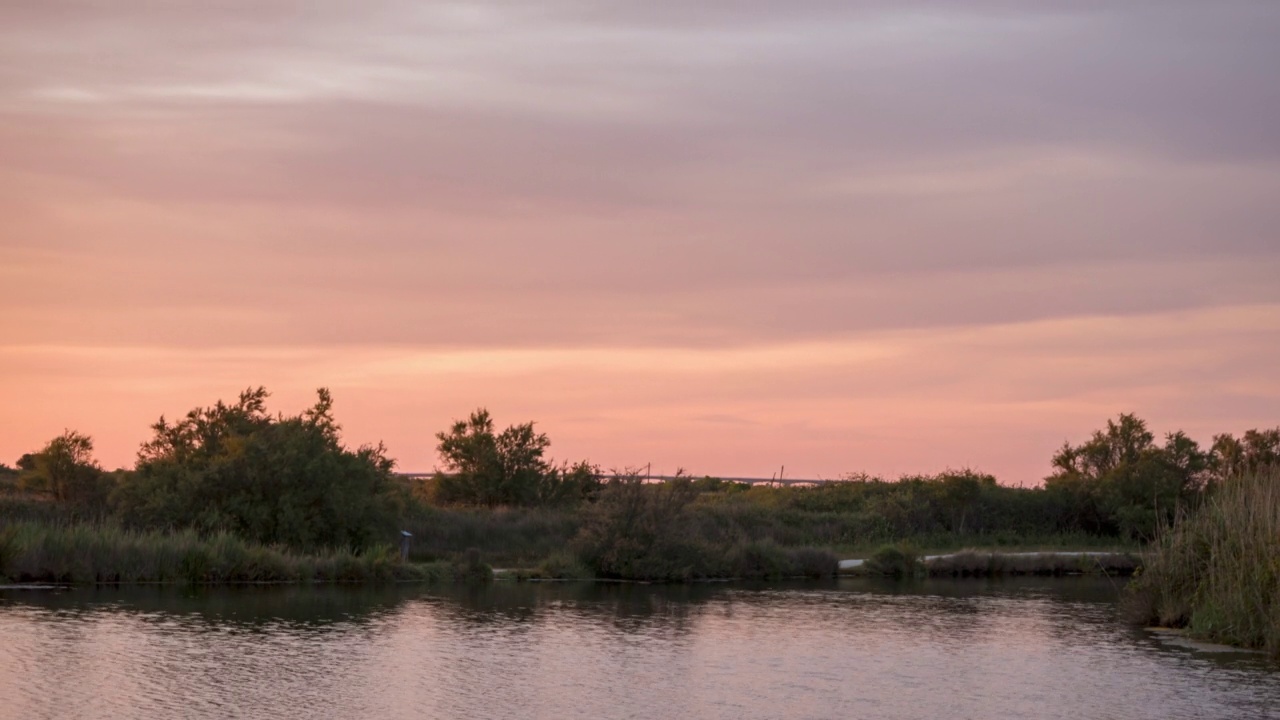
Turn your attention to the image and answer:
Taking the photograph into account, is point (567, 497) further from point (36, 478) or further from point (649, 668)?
point (649, 668)

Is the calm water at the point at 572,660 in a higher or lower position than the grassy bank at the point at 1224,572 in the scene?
lower

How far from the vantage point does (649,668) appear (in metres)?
19.1

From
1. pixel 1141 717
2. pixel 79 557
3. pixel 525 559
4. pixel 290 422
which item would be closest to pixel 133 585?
pixel 79 557

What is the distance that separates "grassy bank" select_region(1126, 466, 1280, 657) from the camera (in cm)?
2155

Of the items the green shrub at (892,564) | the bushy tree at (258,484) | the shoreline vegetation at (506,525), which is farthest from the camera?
the green shrub at (892,564)

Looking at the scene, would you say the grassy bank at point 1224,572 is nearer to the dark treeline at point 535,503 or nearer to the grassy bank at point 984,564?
the dark treeline at point 535,503

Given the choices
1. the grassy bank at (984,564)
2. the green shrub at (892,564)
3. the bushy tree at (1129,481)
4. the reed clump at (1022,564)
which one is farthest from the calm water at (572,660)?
the bushy tree at (1129,481)

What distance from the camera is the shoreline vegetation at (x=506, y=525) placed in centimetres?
2548

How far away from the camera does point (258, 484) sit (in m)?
34.1

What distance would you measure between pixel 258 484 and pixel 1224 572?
22.7 m

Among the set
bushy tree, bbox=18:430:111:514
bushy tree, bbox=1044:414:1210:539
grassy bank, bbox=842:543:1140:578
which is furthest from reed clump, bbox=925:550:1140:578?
bushy tree, bbox=18:430:111:514

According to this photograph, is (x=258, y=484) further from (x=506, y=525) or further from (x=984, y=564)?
(x=984, y=564)

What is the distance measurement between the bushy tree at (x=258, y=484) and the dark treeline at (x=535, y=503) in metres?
0.04

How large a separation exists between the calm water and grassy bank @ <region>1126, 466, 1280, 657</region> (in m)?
0.97
